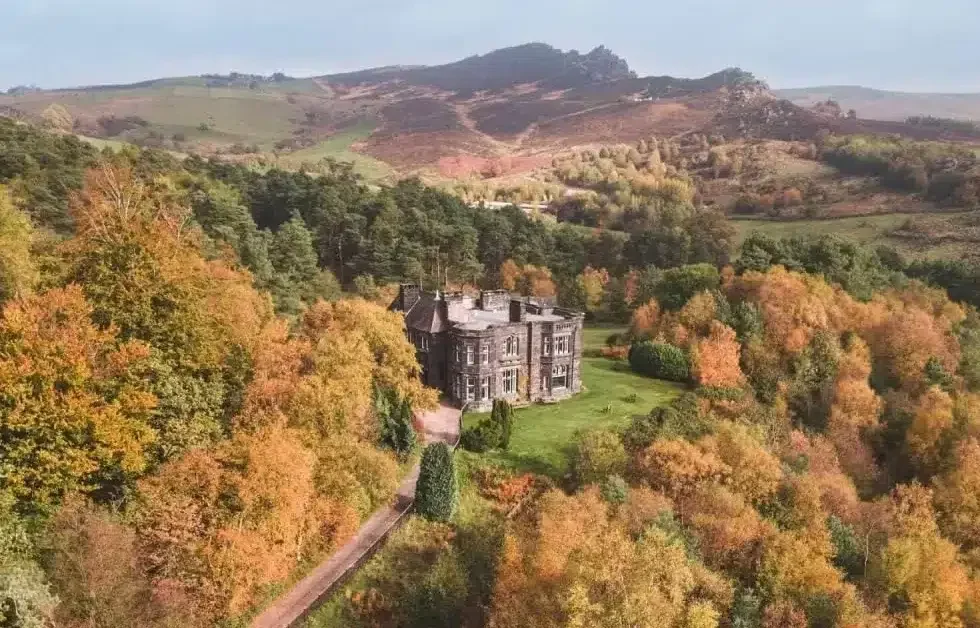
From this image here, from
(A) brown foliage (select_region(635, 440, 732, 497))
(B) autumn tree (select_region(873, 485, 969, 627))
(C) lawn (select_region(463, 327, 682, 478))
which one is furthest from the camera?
(C) lawn (select_region(463, 327, 682, 478))

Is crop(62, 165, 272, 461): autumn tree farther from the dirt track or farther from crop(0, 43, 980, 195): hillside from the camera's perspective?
crop(0, 43, 980, 195): hillside

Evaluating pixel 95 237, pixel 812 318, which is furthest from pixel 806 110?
pixel 95 237

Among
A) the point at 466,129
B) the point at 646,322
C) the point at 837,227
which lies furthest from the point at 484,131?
the point at 646,322

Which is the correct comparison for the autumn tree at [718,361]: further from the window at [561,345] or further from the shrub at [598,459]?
the shrub at [598,459]

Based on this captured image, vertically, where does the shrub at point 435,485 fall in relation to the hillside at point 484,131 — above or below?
below

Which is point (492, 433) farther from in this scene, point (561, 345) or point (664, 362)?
point (664, 362)

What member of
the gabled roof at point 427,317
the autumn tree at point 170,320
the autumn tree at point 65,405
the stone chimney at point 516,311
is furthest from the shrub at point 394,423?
the stone chimney at point 516,311

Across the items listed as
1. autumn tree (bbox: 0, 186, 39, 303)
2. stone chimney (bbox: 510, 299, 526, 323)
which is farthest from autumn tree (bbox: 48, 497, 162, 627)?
stone chimney (bbox: 510, 299, 526, 323)

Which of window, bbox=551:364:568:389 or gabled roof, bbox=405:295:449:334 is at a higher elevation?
gabled roof, bbox=405:295:449:334
